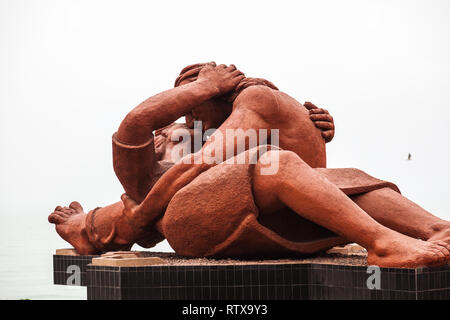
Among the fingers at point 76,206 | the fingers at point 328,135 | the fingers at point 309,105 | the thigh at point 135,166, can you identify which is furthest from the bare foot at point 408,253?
the fingers at point 76,206

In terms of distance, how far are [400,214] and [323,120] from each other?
1.10 meters

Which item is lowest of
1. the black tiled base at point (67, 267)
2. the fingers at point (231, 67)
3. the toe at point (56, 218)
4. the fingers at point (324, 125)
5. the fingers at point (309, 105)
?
the black tiled base at point (67, 267)

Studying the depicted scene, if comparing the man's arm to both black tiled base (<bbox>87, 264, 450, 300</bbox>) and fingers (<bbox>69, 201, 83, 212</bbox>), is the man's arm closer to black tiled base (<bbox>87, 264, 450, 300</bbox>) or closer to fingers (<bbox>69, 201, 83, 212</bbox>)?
black tiled base (<bbox>87, 264, 450, 300</bbox>)

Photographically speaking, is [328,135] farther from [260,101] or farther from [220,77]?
[220,77]

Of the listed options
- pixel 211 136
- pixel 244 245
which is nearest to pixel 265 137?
pixel 211 136

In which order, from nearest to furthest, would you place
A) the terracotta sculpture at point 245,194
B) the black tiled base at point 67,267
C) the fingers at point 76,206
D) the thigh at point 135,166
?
1. the terracotta sculpture at point 245,194
2. the thigh at point 135,166
3. the black tiled base at point 67,267
4. the fingers at point 76,206

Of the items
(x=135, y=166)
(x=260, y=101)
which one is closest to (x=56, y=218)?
(x=135, y=166)

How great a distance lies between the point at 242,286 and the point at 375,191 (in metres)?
1.41

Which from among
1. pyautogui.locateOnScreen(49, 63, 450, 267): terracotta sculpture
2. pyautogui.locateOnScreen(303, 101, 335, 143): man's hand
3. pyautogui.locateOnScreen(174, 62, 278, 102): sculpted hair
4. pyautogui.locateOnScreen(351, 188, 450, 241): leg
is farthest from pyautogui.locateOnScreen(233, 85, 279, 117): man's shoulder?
pyautogui.locateOnScreen(351, 188, 450, 241): leg

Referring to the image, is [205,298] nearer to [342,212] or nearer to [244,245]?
[244,245]

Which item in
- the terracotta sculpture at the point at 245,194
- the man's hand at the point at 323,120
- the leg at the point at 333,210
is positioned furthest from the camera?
the man's hand at the point at 323,120

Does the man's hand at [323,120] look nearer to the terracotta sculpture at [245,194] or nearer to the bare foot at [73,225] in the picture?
the terracotta sculpture at [245,194]

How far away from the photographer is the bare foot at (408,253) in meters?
5.30

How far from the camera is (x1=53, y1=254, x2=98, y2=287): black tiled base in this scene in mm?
7094
